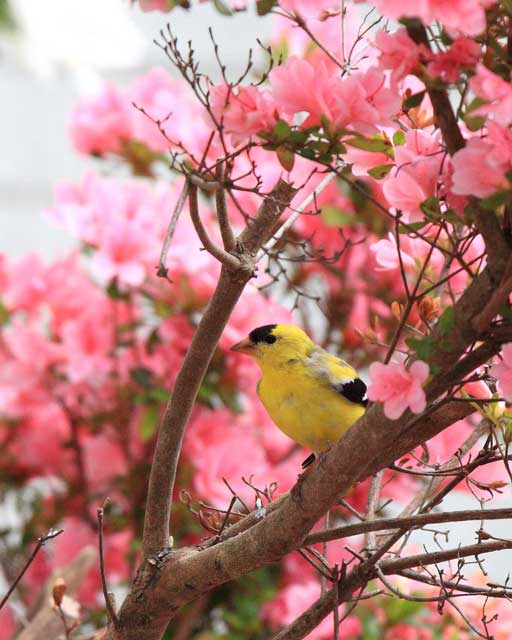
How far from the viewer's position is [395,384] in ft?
1.52

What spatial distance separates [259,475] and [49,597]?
299 millimetres

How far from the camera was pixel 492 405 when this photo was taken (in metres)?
0.60

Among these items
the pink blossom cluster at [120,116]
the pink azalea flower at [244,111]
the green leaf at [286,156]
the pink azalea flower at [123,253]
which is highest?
the pink blossom cluster at [120,116]

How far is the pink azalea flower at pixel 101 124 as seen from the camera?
4.56 ft

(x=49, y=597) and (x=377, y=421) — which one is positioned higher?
(x=49, y=597)

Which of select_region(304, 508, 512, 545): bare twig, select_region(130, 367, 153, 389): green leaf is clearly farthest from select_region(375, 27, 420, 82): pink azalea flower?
select_region(130, 367, 153, 389): green leaf

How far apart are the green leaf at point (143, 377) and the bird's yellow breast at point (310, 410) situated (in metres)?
0.36

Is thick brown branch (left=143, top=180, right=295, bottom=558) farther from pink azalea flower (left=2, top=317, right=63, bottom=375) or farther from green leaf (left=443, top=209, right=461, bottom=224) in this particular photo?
pink azalea flower (left=2, top=317, right=63, bottom=375)

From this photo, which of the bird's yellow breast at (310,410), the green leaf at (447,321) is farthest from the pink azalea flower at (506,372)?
the bird's yellow breast at (310,410)

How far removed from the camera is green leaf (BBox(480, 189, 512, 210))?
41 centimetres

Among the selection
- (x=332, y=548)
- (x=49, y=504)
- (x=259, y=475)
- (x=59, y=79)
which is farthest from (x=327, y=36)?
(x=59, y=79)

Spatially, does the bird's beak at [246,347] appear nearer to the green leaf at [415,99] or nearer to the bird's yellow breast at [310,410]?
the bird's yellow breast at [310,410]

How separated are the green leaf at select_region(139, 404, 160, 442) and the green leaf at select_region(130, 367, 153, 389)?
3 cm

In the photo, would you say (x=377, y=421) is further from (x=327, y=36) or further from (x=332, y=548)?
(x=332, y=548)
